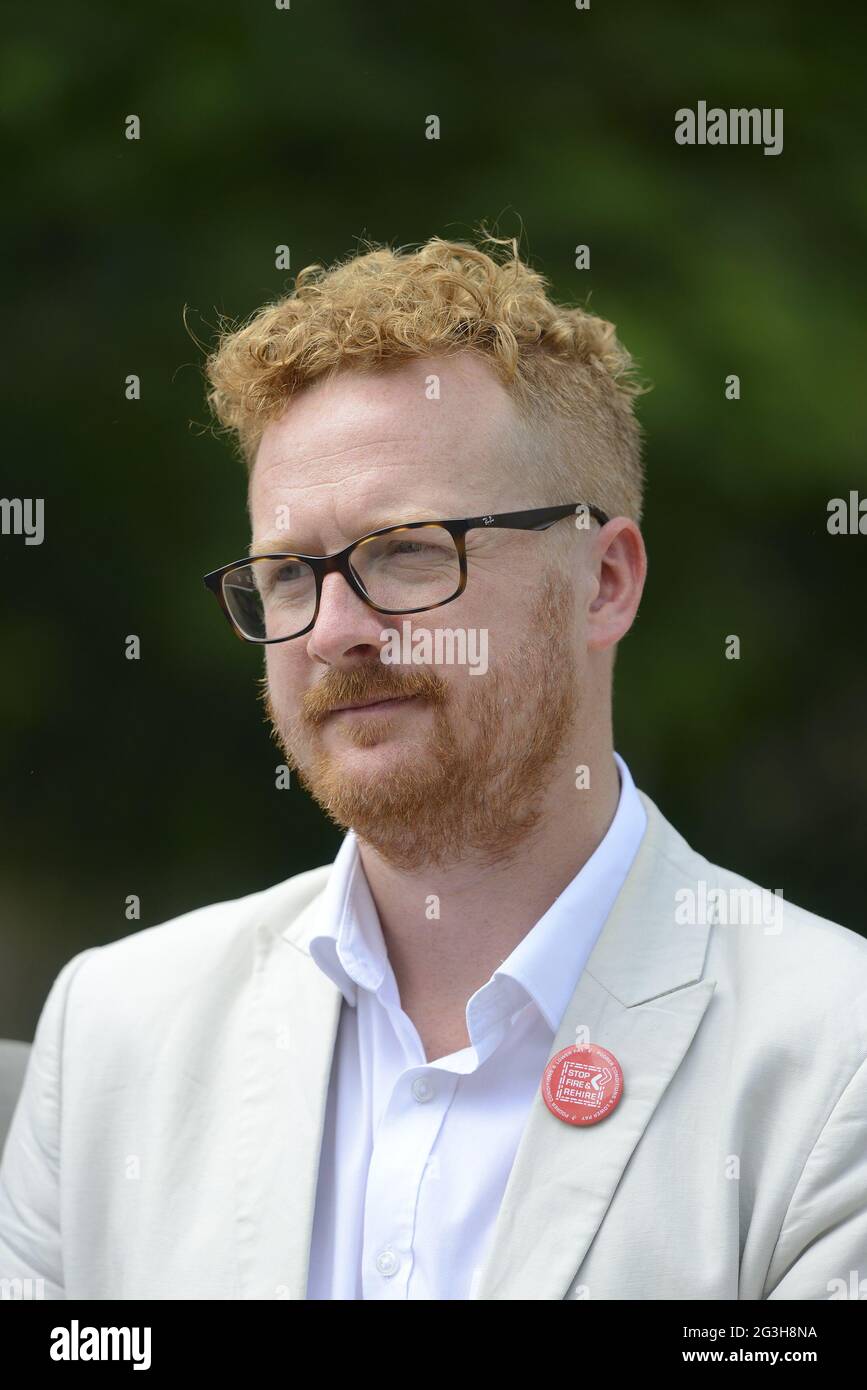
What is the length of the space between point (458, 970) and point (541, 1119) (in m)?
0.27

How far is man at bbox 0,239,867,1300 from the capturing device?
1619 millimetres

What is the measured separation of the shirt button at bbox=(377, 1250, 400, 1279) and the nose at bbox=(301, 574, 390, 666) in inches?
29.6

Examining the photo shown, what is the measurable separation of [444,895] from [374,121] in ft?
6.88

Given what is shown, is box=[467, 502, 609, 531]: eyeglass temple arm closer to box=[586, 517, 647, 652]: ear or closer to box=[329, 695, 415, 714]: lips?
box=[586, 517, 647, 652]: ear

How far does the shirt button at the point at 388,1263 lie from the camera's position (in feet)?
5.46

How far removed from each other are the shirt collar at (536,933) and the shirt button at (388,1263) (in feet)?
1.03

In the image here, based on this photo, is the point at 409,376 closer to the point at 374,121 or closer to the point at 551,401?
the point at 551,401

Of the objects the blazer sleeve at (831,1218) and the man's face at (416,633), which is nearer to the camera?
the blazer sleeve at (831,1218)

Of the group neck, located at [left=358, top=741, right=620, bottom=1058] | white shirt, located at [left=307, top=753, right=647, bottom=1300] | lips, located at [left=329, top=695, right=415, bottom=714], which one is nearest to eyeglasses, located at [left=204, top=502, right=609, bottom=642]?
lips, located at [left=329, top=695, right=415, bottom=714]
